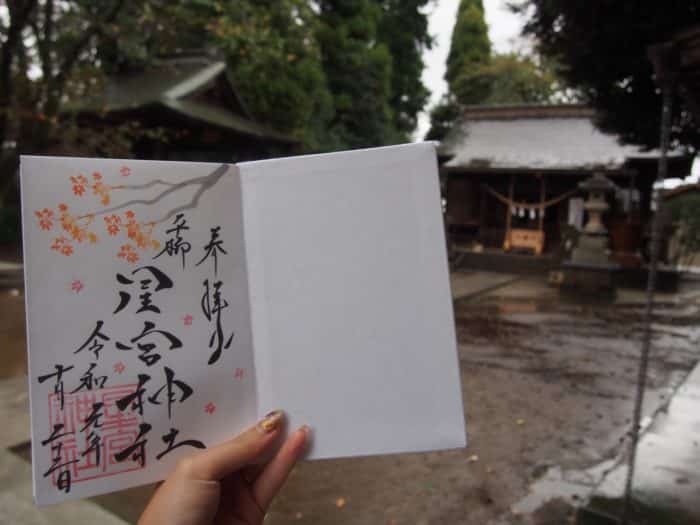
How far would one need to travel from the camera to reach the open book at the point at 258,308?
88cm

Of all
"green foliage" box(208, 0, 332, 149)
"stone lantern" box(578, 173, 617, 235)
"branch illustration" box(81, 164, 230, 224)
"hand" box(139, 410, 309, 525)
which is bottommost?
"hand" box(139, 410, 309, 525)

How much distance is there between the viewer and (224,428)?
0.95 metres

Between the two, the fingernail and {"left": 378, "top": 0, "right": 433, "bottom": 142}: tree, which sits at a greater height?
{"left": 378, "top": 0, "right": 433, "bottom": 142}: tree

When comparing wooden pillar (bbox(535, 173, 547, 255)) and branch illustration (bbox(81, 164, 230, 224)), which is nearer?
branch illustration (bbox(81, 164, 230, 224))

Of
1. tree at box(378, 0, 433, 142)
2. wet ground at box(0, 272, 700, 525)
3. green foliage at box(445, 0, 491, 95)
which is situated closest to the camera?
wet ground at box(0, 272, 700, 525)

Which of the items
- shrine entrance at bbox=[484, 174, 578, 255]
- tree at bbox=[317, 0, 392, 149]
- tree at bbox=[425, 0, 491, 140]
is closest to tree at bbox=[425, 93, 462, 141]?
tree at bbox=[425, 0, 491, 140]

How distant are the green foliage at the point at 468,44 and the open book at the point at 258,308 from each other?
2272 centimetres

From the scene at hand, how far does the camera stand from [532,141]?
15.1m

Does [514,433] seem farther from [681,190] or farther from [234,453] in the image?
[681,190]

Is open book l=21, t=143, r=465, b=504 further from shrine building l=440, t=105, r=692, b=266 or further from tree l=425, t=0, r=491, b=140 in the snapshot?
tree l=425, t=0, r=491, b=140

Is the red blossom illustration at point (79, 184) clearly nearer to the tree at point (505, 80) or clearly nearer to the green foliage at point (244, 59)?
the green foliage at point (244, 59)

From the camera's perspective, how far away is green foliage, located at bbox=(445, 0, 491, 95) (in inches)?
873

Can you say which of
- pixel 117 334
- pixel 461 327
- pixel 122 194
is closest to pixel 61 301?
pixel 117 334

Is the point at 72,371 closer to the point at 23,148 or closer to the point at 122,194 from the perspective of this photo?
the point at 122,194
